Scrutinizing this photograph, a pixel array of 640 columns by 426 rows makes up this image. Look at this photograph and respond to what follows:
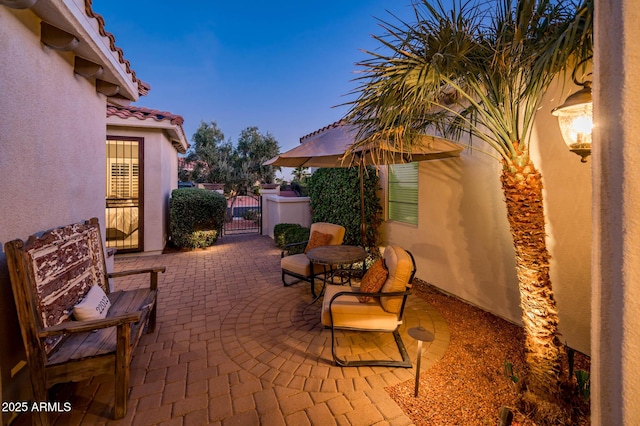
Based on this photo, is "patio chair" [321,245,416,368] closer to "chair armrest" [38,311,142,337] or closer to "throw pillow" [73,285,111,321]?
"chair armrest" [38,311,142,337]

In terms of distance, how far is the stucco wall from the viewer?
2.21 metres

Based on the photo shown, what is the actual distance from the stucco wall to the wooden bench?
268 millimetres

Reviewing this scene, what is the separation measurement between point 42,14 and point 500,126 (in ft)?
14.4

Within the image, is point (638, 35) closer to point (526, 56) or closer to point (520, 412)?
point (526, 56)

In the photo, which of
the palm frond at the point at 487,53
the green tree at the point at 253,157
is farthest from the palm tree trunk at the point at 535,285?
the green tree at the point at 253,157

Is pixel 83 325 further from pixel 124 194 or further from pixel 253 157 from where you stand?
pixel 253 157

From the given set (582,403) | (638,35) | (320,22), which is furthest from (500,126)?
(320,22)

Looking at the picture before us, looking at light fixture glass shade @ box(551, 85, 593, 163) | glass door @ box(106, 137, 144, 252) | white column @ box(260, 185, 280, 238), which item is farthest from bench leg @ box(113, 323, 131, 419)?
white column @ box(260, 185, 280, 238)

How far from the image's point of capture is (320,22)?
64.0 ft

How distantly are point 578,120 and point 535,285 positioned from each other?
1449 mm

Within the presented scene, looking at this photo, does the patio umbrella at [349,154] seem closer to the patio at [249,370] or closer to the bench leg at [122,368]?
the patio at [249,370]

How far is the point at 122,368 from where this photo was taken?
2.22m

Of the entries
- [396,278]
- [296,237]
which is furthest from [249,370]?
[296,237]

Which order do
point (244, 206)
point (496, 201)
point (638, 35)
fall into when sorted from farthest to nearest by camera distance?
point (244, 206)
point (496, 201)
point (638, 35)
